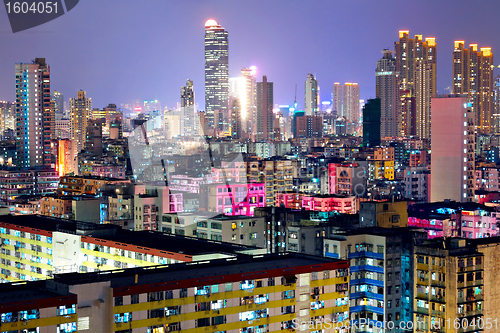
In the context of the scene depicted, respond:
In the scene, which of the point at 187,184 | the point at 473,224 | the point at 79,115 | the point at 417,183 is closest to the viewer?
the point at 473,224

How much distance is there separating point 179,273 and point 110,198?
1827 cm

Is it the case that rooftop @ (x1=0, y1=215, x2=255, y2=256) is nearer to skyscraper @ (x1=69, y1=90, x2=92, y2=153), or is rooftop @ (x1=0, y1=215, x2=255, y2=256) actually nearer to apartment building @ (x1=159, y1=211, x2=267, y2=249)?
apartment building @ (x1=159, y1=211, x2=267, y2=249)

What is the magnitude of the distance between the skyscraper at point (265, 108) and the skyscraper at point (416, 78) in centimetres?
1777

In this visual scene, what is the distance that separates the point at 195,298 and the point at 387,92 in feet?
293

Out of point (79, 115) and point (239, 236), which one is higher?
point (79, 115)

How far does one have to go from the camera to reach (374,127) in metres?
78.9

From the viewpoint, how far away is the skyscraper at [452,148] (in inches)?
1452

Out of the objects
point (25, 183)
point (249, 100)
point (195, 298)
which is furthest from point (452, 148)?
point (249, 100)

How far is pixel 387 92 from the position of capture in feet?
324

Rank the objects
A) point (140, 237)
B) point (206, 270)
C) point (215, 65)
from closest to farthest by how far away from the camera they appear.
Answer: point (206, 270) < point (140, 237) < point (215, 65)

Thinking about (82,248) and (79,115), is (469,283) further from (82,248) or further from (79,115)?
(79,115)

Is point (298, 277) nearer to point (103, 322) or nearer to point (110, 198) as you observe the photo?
point (103, 322)

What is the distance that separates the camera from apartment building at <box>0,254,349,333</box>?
1112 cm

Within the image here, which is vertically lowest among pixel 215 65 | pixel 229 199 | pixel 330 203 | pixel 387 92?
pixel 330 203
